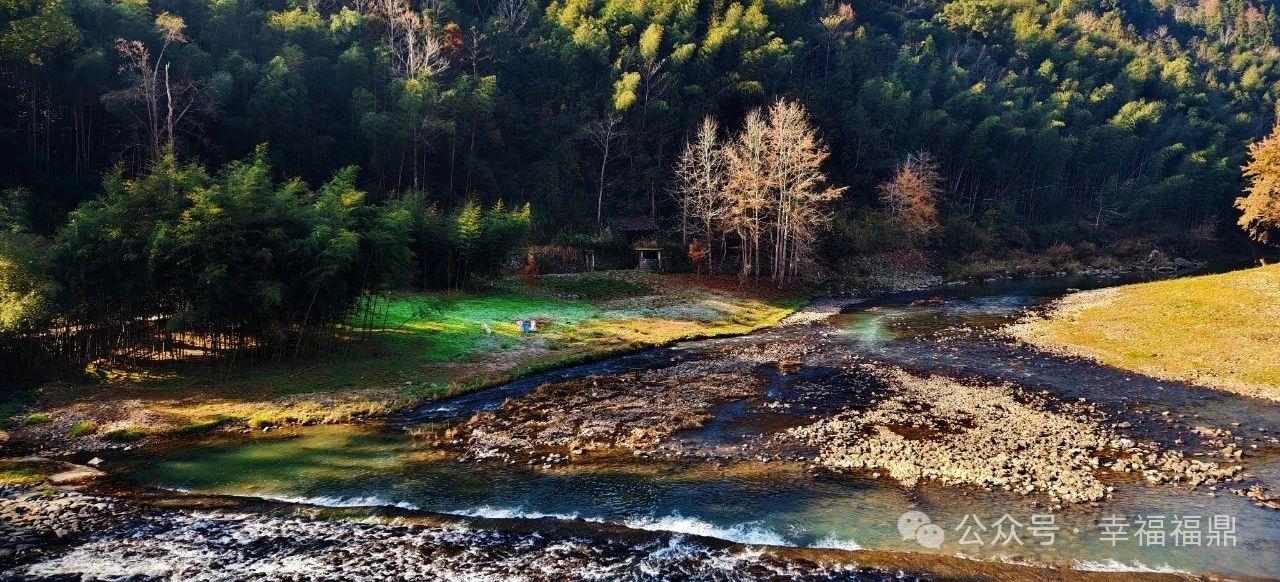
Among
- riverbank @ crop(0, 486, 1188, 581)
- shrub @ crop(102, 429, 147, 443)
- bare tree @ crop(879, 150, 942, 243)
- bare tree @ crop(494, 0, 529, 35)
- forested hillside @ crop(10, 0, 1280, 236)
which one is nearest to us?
riverbank @ crop(0, 486, 1188, 581)

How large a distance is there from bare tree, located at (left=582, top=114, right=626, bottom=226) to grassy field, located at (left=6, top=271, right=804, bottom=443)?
19100mm

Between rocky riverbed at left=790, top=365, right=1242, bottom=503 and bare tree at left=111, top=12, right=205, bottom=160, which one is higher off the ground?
bare tree at left=111, top=12, right=205, bottom=160

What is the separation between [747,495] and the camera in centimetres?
1396

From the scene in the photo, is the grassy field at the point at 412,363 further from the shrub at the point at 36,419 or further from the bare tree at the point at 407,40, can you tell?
the bare tree at the point at 407,40

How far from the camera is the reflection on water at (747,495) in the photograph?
37.8 feet

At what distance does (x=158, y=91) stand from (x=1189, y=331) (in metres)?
58.7

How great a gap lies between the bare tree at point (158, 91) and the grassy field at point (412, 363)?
19608 mm

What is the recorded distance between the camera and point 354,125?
52.0m

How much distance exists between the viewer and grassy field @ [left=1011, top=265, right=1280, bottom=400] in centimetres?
2272

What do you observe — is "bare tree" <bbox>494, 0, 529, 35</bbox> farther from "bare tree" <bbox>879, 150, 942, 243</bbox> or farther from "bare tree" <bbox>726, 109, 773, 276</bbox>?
"bare tree" <bbox>879, 150, 942, 243</bbox>

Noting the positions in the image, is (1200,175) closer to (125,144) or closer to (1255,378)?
(1255,378)

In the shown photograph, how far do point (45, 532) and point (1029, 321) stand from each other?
4070cm

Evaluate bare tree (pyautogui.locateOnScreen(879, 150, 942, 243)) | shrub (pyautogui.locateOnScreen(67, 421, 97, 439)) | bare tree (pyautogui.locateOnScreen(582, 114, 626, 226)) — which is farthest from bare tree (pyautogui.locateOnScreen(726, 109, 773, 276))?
shrub (pyautogui.locateOnScreen(67, 421, 97, 439))

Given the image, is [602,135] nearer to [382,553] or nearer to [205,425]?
[205,425]
